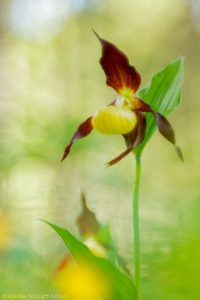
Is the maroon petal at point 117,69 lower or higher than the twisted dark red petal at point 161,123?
higher

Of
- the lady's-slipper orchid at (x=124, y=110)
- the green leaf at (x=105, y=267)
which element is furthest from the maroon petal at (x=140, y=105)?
the green leaf at (x=105, y=267)

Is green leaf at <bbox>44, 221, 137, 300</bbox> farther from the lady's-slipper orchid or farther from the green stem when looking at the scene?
the lady's-slipper orchid

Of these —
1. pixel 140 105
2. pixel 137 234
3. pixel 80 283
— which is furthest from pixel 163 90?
pixel 80 283

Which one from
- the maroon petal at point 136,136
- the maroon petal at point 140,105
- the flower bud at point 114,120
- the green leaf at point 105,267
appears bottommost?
the green leaf at point 105,267

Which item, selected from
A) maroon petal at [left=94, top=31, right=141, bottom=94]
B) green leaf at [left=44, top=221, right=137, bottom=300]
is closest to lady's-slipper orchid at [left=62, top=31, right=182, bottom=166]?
maroon petal at [left=94, top=31, right=141, bottom=94]

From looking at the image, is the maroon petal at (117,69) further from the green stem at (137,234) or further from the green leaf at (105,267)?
the green leaf at (105,267)

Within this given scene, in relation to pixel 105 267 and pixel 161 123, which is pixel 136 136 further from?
pixel 105 267
